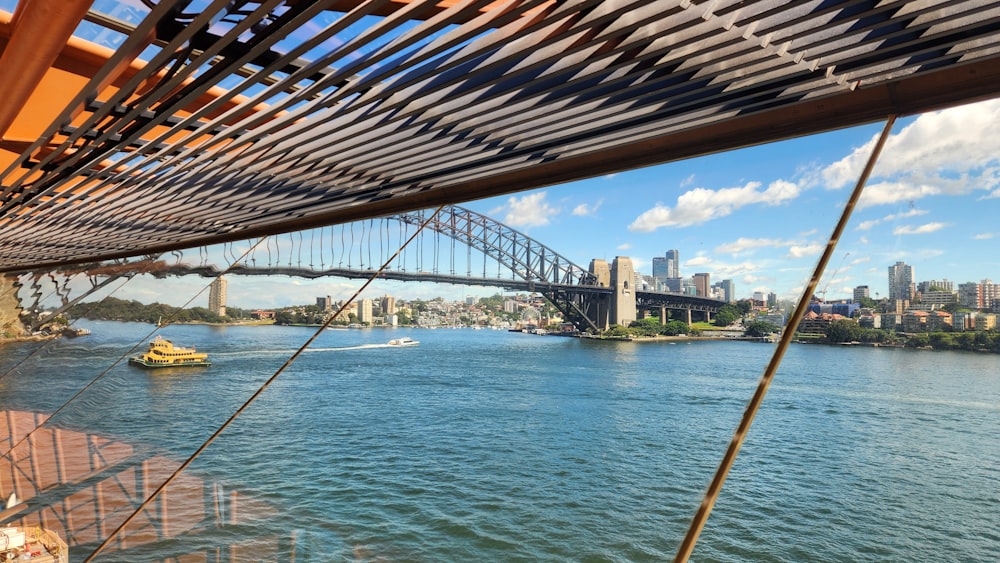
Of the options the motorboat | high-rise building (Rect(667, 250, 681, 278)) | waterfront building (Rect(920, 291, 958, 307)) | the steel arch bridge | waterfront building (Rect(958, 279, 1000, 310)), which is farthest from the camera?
high-rise building (Rect(667, 250, 681, 278))

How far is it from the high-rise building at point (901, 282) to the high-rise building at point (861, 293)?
76cm

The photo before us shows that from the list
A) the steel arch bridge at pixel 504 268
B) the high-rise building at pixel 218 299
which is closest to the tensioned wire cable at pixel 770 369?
the steel arch bridge at pixel 504 268

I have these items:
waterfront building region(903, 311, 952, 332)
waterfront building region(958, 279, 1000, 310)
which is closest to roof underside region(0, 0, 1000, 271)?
waterfront building region(903, 311, 952, 332)

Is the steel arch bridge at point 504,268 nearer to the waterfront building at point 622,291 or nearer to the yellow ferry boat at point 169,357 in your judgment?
the waterfront building at point 622,291

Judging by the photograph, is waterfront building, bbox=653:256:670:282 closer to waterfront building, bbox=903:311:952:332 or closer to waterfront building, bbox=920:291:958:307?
waterfront building, bbox=903:311:952:332

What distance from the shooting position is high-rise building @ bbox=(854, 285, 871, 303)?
22.3m

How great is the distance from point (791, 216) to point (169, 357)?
1066 inches

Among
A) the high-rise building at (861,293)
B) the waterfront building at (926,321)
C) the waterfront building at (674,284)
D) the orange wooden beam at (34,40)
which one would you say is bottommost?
the waterfront building at (926,321)

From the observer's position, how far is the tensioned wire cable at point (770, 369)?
0.68 meters

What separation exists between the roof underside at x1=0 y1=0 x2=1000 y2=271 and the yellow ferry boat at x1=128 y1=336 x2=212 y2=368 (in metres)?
25.6

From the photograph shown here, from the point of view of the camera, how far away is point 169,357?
24.6 meters

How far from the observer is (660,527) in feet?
42.4

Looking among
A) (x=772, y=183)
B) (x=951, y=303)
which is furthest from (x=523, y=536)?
(x=772, y=183)

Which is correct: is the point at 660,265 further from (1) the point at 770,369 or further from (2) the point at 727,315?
(1) the point at 770,369
